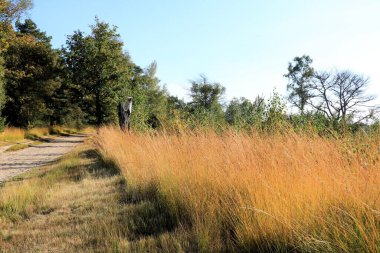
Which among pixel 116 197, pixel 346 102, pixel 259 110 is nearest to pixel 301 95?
pixel 346 102

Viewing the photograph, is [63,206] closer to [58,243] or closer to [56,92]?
[58,243]

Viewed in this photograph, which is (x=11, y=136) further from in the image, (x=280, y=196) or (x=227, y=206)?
(x=280, y=196)

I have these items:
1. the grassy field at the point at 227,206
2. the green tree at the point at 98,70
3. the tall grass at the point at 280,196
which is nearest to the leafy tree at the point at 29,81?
the green tree at the point at 98,70

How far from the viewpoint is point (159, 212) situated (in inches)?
169

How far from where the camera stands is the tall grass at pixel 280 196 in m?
2.42

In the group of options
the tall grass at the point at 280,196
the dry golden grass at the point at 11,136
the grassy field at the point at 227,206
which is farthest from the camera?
the dry golden grass at the point at 11,136

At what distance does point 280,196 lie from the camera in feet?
9.72

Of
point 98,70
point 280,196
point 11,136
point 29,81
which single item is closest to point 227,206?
point 280,196

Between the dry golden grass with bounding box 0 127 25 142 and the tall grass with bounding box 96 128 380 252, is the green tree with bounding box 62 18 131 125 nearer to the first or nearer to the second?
the dry golden grass with bounding box 0 127 25 142

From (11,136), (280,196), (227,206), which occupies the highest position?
(11,136)

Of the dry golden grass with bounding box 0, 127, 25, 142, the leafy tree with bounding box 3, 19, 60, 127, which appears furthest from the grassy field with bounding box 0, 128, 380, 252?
the leafy tree with bounding box 3, 19, 60, 127

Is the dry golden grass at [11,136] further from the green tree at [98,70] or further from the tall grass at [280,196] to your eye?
the tall grass at [280,196]

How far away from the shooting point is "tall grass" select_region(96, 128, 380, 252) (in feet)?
7.93

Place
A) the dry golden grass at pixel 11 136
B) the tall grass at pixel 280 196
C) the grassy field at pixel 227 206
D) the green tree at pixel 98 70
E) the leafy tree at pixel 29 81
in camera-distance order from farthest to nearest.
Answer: the leafy tree at pixel 29 81
the green tree at pixel 98 70
the dry golden grass at pixel 11 136
the grassy field at pixel 227 206
the tall grass at pixel 280 196
